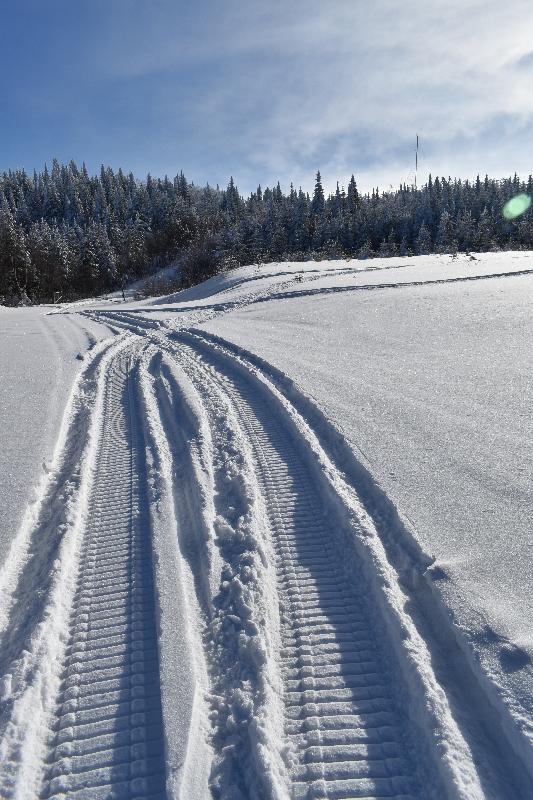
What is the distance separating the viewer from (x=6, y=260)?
45.9m

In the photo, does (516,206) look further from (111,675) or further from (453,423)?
(111,675)

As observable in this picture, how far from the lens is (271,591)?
10.3ft

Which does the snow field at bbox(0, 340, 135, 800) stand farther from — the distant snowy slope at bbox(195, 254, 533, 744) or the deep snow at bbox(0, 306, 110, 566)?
the distant snowy slope at bbox(195, 254, 533, 744)

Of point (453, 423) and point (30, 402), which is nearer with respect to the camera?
point (453, 423)

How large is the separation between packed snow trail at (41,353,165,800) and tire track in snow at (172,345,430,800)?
0.73 metres

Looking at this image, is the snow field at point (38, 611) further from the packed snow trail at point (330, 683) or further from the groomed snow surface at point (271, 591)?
the packed snow trail at point (330, 683)

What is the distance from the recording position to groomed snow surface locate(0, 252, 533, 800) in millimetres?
2154

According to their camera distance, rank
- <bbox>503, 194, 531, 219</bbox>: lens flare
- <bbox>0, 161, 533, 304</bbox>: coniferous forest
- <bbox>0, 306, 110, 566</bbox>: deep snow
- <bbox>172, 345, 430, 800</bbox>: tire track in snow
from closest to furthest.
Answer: <bbox>172, 345, 430, 800</bbox>: tire track in snow
<bbox>0, 306, 110, 566</bbox>: deep snow
<bbox>0, 161, 533, 304</bbox>: coniferous forest
<bbox>503, 194, 531, 219</bbox>: lens flare

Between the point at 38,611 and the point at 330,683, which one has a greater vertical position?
the point at 38,611

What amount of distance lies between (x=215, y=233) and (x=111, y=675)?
222ft

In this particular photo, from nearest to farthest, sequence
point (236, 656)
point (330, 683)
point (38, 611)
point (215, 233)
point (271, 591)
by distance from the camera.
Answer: point (330, 683) < point (236, 656) < point (38, 611) < point (271, 591) < point (215, 233)

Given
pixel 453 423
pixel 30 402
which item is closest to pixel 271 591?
pixel 453 423

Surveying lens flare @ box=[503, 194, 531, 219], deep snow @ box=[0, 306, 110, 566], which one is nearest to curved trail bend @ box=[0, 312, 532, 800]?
deep snow @ box=[0, 306, 110, 566]

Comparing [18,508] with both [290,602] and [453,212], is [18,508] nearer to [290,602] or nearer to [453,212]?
[290,602]
